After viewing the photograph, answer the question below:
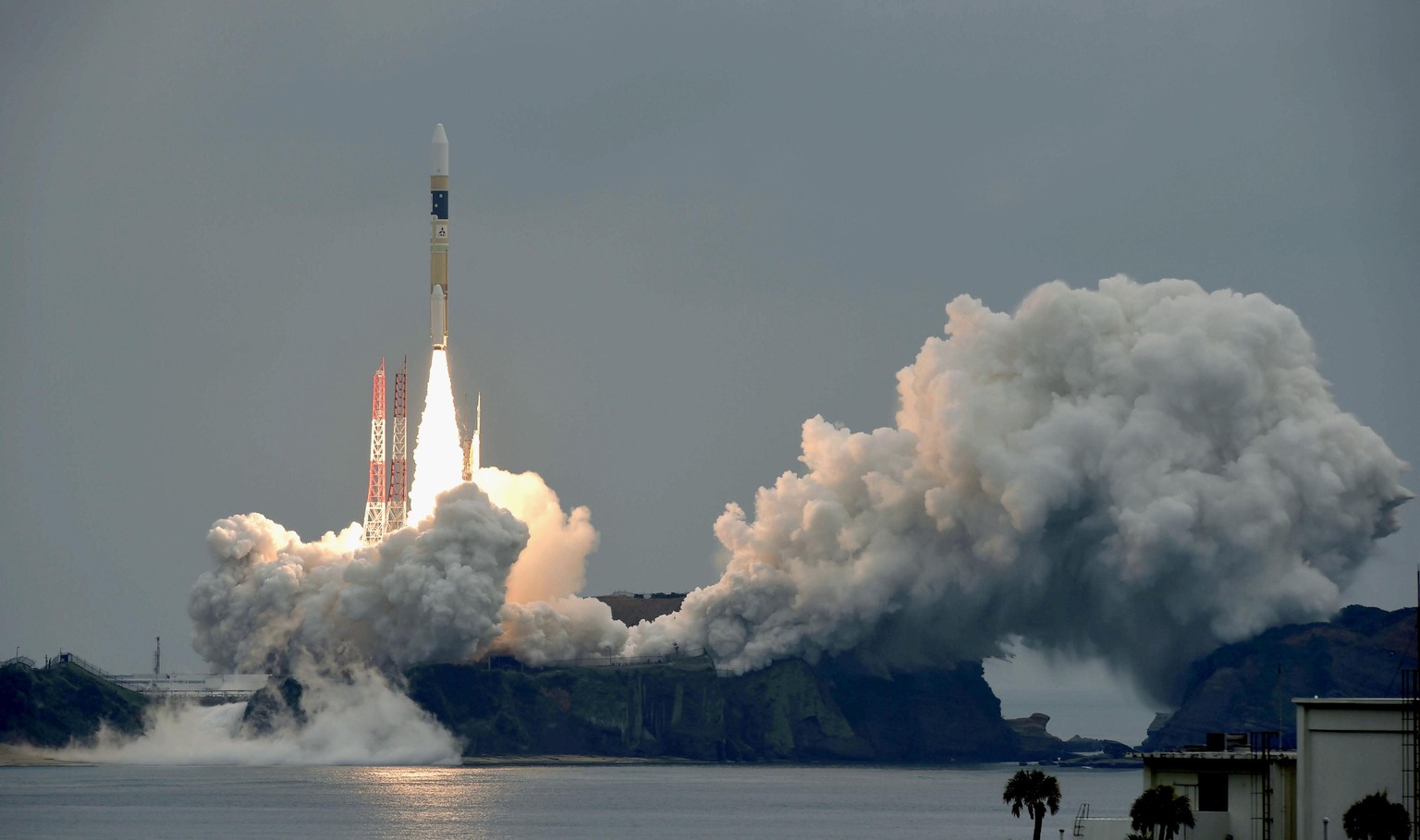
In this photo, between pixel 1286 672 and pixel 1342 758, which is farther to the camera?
pixel 1286 672

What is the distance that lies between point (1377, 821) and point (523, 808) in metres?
106

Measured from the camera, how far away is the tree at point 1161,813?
65.9 meters

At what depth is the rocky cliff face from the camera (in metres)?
191

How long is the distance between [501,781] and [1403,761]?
136721 mm

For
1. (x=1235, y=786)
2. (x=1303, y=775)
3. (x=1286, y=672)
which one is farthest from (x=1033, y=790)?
(x=1286, y=672)

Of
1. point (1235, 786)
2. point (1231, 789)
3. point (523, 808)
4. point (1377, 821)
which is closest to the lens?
point (1377, 821)

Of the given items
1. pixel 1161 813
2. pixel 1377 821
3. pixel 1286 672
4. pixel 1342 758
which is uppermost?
pixel 1286 672

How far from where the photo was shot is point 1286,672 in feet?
630

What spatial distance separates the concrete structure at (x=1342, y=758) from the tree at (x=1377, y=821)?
4.01ft

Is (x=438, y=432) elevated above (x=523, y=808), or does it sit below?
above

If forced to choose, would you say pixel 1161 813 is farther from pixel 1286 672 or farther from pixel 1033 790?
pixel 1286 672

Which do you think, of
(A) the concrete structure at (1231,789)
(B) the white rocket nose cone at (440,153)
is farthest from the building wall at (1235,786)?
(B) the white rocket nose cone at (440,153)

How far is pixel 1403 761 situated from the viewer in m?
60.2

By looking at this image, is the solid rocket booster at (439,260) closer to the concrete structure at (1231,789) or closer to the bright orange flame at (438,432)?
the bright orange flame at (438,432)
